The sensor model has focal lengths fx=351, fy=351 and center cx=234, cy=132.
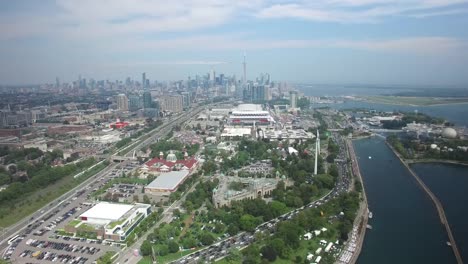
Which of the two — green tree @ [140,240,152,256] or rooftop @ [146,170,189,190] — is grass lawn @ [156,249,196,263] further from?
rooftop @ [146,170,189,190]

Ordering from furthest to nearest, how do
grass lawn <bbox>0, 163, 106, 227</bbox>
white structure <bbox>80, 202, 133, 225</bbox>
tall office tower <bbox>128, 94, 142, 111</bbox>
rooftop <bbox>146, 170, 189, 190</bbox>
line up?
tall office tower <bbox>128, 94, 142, 111</bbox>
rooftop <bbox>146, 170, 189, 190</bbox>
grass lawn <bbox>0, 163, 106, 227</bbox>
white structure <bbox>80, 202, 133, 225</bbox>

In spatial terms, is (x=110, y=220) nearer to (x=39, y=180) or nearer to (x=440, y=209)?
(x=39, y=180)

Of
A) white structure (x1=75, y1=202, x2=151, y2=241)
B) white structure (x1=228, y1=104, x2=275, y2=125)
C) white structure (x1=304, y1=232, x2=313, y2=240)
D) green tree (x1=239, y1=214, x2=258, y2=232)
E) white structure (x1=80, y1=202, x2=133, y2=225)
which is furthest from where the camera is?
white structure (x1=228, y1=104, x2=275, y2=125)

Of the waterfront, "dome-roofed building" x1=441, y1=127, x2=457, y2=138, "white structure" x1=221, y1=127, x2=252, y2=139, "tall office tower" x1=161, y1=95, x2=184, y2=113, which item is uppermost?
"tall office tower" x1=161, y1=95, x2=184, y2=113

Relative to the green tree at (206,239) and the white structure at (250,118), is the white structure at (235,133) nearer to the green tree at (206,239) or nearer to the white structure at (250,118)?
the white structure at (250,118)

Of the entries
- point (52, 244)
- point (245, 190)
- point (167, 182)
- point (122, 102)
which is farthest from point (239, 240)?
point (122, 102)

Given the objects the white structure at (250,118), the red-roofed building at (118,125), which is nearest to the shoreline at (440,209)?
the white structure at (250,118)


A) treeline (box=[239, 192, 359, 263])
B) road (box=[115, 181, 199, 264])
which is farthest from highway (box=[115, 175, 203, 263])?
treeline (box=[239, 192, 359, 263])
